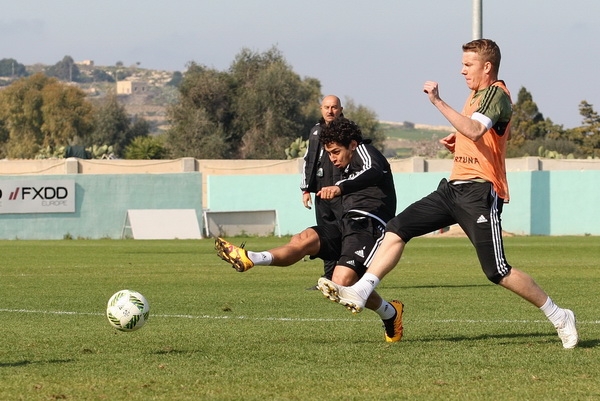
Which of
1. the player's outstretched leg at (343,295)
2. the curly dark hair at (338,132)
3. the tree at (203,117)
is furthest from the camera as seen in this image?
the tree at (203,117)

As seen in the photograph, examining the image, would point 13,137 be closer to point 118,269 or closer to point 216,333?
point 118,269

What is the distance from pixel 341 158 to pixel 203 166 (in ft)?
141

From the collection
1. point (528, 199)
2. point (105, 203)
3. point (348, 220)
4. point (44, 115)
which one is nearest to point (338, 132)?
point (348, 220)

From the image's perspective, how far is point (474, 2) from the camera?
2273cm

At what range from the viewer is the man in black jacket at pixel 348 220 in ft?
31.4

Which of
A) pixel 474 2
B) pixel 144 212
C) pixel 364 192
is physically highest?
pixel 474 2

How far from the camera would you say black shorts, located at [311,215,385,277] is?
9570 mm

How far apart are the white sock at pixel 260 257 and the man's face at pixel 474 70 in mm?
2212

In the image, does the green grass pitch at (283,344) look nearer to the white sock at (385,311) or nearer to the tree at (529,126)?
the white sock at (385,311)

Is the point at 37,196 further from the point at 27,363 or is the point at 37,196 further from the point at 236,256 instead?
the point at 27,363

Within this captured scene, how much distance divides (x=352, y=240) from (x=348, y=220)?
8.6 inches

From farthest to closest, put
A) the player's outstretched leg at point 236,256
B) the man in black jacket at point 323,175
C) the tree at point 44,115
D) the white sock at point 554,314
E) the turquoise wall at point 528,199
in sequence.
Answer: the tree at point 44,115, the turquoise wall at point 528,199, the man in black jacket at point 323,175, the player's outstretched leg at point 236,256, the white sock at point 554,314

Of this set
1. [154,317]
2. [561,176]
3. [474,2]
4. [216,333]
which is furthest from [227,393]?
[561,176]

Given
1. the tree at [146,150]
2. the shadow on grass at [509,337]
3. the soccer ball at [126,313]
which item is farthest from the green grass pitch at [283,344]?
the tree at [146,150]
